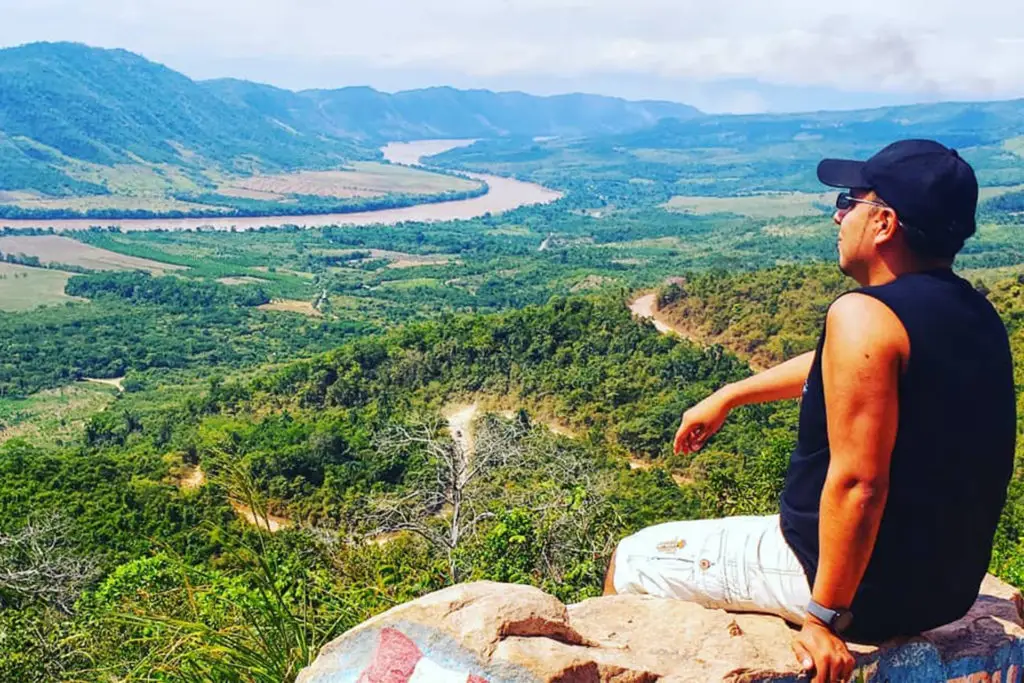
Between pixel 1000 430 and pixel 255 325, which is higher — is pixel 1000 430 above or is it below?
above

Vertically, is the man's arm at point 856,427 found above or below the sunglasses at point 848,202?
below

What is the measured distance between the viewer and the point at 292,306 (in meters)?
62.6

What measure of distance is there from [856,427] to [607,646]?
3.16 feet

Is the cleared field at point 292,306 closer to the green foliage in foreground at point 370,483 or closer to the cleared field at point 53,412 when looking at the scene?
the cleared field at point 53,412

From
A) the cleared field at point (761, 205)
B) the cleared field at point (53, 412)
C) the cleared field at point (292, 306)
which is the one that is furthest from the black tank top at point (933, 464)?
the cleared field at point (761, 205)

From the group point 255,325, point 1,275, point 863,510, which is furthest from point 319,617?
point 1,275

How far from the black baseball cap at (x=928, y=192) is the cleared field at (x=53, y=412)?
34.4 meters

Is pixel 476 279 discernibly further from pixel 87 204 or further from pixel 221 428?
pixel 87 204

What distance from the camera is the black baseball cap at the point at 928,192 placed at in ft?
7.69

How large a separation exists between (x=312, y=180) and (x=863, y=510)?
150999 mm

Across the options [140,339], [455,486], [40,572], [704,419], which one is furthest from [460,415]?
[140,339]

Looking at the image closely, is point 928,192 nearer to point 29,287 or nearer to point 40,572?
point 40,572

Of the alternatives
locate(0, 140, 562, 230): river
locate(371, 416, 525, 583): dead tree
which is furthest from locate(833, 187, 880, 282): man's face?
locate(0, 140, 562, 230): river

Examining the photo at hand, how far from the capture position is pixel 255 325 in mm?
A: 55969
